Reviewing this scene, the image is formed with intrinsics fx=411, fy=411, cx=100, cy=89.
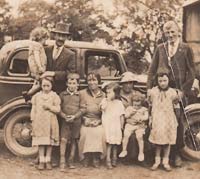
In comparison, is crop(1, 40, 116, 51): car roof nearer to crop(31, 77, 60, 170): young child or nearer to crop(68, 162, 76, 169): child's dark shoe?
crop(31, 77, 60, 170): young child

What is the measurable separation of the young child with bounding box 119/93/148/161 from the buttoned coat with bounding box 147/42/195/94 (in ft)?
0.68

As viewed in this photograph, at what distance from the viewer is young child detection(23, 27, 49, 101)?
12.2ft

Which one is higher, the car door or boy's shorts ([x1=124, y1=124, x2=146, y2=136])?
the car door

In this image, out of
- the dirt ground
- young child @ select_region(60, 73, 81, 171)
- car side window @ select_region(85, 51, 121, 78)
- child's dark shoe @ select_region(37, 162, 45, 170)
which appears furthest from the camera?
car side window @ select_region(85, 51, 121, 78)

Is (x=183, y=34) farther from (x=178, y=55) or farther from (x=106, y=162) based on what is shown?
(x=106, y=162)

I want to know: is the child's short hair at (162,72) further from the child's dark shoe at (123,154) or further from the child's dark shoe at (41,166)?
the child's dark shoe at (41,166)

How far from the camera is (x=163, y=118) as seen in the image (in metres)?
3.50

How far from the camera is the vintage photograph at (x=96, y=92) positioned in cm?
350

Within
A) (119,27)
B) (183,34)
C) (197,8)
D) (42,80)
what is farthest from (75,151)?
(197,8)

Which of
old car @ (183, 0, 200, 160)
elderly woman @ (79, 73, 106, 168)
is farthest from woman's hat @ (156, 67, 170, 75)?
elderly woman @ (79, 73, 106, 168)

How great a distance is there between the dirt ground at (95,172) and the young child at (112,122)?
126 millimetres

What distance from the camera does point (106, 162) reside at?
354 centimetres

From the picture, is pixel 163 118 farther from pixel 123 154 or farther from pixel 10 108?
pixel 10 108

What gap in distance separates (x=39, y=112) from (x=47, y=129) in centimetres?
16
